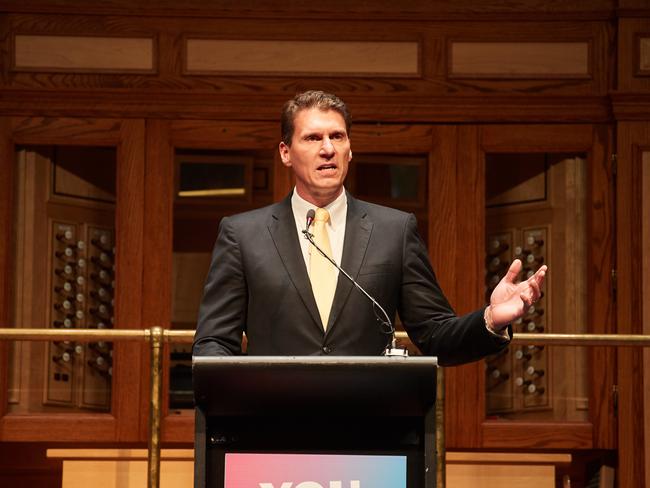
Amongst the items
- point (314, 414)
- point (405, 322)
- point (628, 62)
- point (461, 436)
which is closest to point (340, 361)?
point (314, 414)

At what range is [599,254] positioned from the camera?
5.23 metres

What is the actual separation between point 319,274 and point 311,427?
45 cm

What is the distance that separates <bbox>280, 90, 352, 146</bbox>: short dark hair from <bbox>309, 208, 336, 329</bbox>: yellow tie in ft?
0.65

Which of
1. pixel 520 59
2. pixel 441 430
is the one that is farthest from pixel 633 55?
pixel 441 430

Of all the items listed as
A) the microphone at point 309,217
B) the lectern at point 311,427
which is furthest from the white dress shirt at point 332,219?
the lectern at point 311,427

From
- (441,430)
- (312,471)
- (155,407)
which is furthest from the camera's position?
(155,407)

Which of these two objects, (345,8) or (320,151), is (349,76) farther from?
(320,151)

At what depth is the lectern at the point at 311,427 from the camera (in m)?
2.16

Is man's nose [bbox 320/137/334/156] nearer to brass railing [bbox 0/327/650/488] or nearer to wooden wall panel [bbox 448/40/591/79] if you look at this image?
brass railing [bbox 0/327/650/488]

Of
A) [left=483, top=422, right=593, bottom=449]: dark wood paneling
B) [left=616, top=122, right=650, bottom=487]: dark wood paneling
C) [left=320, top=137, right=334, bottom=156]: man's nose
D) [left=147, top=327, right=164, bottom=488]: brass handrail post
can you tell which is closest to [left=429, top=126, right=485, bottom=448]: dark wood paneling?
[left=483, top=422, right=593, bottom=449]: dark wood paneling

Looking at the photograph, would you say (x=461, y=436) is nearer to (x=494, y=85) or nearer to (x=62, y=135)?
(x=494, y=85)

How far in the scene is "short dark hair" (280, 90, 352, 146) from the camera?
104 inches

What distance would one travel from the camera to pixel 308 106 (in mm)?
2641

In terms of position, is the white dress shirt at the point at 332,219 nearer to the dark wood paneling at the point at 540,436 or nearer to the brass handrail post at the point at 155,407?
the brass handrail post at the point at 155,407
